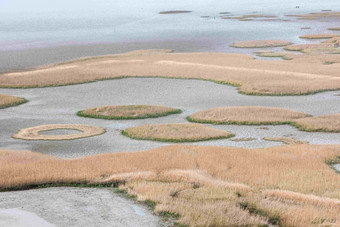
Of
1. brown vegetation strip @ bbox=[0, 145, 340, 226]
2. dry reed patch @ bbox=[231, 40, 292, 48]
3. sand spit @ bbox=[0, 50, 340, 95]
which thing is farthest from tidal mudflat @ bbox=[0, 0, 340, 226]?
dry reed patch @ bbox=[231, 40, 292, 48]

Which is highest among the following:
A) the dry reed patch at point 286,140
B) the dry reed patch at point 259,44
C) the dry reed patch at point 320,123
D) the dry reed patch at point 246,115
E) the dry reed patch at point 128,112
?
the dry reed patch at point 259,44

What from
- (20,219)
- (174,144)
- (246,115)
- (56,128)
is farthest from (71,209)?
(246,115)

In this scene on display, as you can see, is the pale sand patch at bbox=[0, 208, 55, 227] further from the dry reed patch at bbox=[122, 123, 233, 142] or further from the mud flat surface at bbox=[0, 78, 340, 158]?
the dry reed patch at bbox=[122, 123, 233, 142]

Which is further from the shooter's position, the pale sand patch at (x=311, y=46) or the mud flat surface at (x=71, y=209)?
the pale sand patch at (x=311, y=46)

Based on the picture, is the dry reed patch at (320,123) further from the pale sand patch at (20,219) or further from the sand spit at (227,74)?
the pale sand patch at (20,219)

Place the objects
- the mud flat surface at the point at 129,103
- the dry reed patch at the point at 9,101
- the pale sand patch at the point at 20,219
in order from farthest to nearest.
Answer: the dry reed patch at the point at 9,101
the mud flat surface at the point at 129,103
the pale sand patch at the point at 20,219

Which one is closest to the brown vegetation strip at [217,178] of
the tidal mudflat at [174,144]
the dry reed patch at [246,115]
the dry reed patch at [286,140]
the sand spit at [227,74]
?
the tidal mudflat at [174,144]

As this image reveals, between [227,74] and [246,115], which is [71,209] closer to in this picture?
[246,115]

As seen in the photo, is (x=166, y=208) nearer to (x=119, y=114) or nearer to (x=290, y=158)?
(x=290, y=158)
